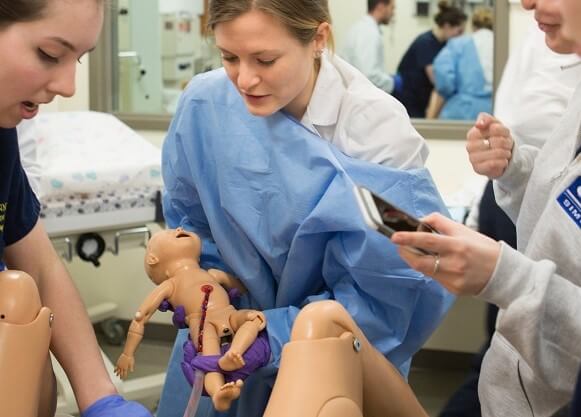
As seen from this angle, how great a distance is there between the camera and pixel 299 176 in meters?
1.83


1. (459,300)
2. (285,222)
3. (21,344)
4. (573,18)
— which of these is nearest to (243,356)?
(285,222)

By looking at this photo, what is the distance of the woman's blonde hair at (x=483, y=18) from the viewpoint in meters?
4.25

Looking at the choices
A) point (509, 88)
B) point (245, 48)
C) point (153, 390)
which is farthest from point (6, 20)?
point (153, 390)

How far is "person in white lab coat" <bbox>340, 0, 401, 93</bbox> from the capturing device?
4488mm

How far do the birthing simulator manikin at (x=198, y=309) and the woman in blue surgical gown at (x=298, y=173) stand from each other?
0.05 meters

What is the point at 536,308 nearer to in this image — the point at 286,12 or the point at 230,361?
the point at 230,361

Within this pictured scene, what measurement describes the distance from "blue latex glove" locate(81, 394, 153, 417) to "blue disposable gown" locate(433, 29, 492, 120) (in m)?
2.83

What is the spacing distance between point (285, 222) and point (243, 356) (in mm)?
267

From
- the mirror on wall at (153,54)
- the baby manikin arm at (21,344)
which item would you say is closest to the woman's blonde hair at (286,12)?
the baby manikin arm at (21,344)

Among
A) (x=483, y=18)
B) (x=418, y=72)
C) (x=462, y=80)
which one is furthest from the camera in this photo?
(x=418, y=72)

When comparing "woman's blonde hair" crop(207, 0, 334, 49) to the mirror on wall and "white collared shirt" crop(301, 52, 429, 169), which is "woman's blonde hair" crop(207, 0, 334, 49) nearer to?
"white collared shirt" crop(301, 52, 429, 169)

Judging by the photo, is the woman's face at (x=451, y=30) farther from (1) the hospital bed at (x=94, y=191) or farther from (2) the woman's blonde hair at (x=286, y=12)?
(2) the woman's blonde hair at (x=286, y=12)

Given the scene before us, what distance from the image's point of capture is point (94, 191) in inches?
140

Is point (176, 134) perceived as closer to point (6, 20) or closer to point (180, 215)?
point (180, 215)
